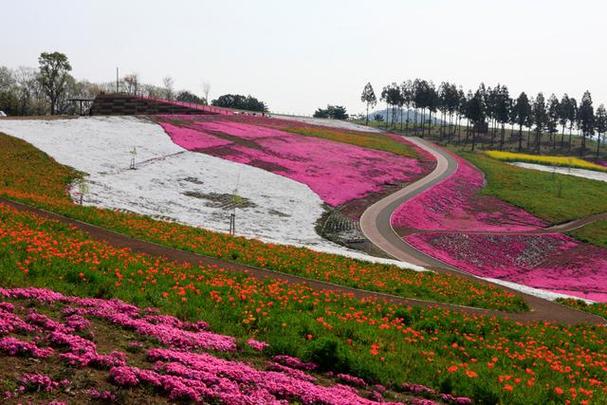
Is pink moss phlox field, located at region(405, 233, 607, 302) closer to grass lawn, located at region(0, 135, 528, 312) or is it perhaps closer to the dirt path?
grass lawn, located at region(0, 135, 528, 312)

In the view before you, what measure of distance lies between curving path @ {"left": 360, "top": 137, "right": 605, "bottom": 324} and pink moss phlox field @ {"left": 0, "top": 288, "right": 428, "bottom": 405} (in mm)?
14152

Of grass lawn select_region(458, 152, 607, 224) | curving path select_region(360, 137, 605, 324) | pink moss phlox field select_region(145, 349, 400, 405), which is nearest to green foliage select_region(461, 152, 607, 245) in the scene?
grass lawn select_region(458, 152, 607, 224)

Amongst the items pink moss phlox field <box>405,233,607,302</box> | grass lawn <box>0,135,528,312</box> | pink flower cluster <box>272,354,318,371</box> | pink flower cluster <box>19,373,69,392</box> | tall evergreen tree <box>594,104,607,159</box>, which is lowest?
pink moss phlox field <box>405,233,607,302</box>

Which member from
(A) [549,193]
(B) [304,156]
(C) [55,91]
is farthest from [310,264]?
(C) [55,91]

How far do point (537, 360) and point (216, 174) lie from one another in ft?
155

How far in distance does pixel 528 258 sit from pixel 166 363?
46.8 m

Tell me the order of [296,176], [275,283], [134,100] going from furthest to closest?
[134,100] → [296,176] → [275,283]

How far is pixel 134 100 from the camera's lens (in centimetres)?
9344

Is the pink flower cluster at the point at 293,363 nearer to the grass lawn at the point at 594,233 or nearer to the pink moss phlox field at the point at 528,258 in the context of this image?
the pink moss phlox field at the point at 528,258

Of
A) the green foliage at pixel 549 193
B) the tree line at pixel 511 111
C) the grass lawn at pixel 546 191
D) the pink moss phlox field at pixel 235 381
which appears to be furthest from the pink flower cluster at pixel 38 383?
the tree line at pixel 511 111

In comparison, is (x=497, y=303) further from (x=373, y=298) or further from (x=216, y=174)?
(x=216, y=174)

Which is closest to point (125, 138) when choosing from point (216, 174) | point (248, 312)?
point (216, 174)

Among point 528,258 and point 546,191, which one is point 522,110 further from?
point 528,258

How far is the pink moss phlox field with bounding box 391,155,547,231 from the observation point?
5619 centimetres
